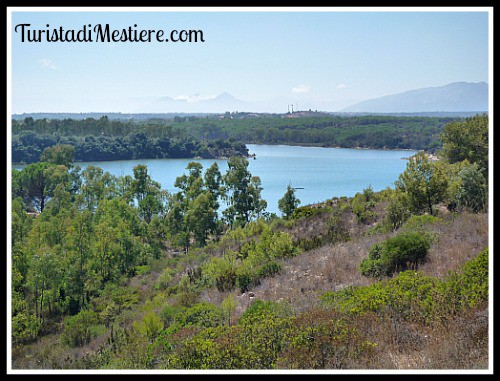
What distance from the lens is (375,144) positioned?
6269cm

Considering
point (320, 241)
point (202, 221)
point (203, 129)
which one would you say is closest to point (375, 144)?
point (203, 129)

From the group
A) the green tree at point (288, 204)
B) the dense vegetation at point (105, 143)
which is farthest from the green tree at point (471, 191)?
the dense vegetation at point (105, 143)

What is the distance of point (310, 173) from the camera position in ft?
→ 125

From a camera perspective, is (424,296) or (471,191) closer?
(424,296)

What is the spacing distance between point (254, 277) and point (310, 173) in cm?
2790

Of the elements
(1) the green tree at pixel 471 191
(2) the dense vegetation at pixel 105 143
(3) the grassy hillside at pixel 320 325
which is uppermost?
(2) the dense vegetation at pixel 105 143

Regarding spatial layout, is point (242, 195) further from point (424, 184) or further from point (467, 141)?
point (424, 184)

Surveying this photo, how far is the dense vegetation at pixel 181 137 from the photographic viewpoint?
5050cm

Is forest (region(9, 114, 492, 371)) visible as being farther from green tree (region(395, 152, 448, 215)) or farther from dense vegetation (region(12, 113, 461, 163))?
dense vegetation (region(12, 113, 461, 163))

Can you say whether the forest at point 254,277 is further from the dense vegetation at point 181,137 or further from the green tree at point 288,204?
the dense vegetation at point 181,137

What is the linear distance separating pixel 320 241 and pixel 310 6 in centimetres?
998

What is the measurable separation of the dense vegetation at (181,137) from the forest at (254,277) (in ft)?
72.5

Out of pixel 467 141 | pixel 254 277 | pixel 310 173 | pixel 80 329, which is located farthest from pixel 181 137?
pixel 254 277

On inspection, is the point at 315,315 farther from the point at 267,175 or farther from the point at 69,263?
the point at 267,175
